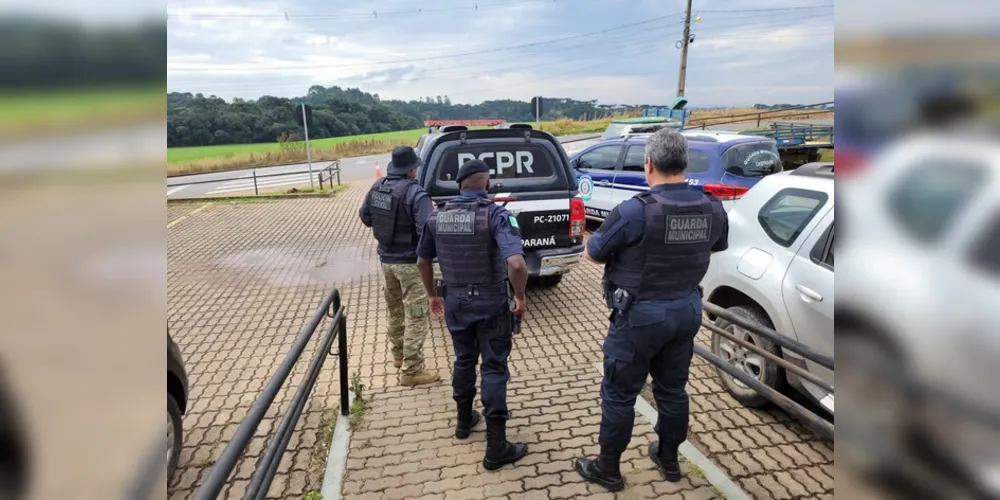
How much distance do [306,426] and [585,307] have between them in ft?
10.7

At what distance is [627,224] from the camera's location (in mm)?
2789

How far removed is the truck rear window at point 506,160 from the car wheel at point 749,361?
2587 mm

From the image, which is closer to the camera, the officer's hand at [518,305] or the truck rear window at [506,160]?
the officer's hand at [518,305]

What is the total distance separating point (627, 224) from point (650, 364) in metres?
0.79

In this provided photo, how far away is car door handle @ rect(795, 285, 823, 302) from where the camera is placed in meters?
3.24

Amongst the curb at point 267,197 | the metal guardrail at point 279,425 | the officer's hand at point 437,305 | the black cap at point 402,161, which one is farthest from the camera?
the curb at point 267,197

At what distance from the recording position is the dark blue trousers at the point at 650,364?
281 centimetres

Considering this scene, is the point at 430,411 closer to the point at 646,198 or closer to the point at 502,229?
the point at 502,229

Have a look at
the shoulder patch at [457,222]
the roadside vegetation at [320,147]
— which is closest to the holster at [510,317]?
the shoulder patch at [457,222]

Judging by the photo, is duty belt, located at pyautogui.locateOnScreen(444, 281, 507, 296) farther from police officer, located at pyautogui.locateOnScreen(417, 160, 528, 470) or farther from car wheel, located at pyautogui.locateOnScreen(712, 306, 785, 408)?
car wheel, located at pyautogui.locateOnScreen(712, 306, 785, 408)

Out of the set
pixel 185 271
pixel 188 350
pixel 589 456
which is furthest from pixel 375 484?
pixel 185 271

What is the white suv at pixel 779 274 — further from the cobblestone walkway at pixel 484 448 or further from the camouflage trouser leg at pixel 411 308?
the camouflage trouser leg at pixel 411 308

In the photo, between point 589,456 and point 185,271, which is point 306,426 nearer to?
point 589,456

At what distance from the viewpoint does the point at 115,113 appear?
0.43 metres
